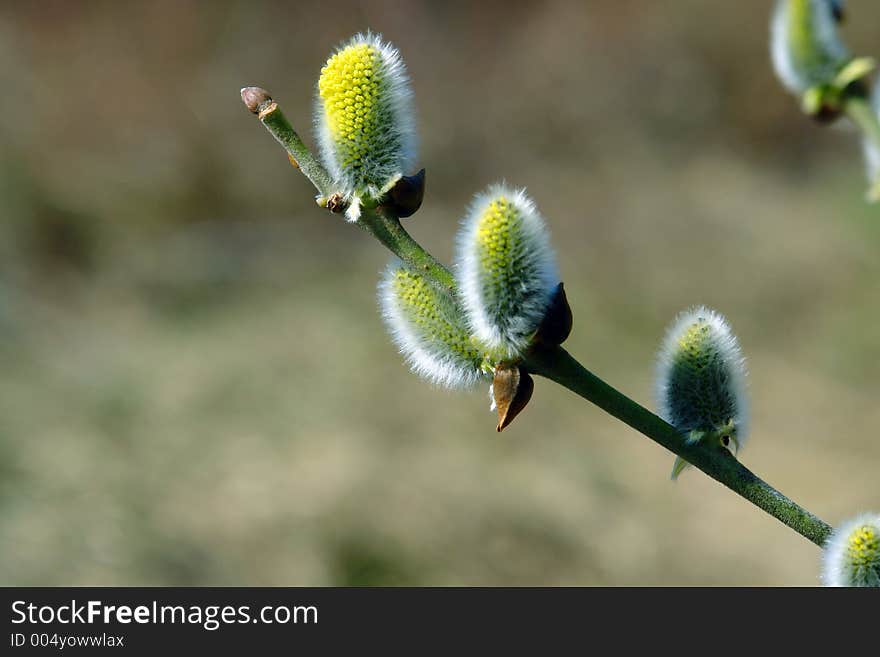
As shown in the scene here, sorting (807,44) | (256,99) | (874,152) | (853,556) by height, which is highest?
(807,44)

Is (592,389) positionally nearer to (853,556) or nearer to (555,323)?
(555,323)

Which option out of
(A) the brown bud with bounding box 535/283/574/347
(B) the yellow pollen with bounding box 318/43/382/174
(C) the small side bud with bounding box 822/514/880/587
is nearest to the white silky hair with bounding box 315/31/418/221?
(B) the yellow pollen with bounding box 318/43/382/174

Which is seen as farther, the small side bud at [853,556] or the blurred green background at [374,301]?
the blurred green background at [374,301]

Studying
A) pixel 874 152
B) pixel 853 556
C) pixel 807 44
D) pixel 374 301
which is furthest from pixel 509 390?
pixel 374 301

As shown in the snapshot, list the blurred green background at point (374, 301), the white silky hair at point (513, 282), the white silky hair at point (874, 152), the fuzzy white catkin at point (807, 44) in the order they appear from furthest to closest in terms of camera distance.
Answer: the blurred green background at point (374, 301) < the fuzzy white catkin at point (807, 44) < the white silky hair at point (874, 152) < the white silky hair at point (513, 282)

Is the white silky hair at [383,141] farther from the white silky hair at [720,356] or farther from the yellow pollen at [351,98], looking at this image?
the white silky hair at [720,356]

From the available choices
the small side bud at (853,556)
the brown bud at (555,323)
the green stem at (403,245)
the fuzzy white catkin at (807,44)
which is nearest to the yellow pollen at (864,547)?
the small side bud at (853,556)
